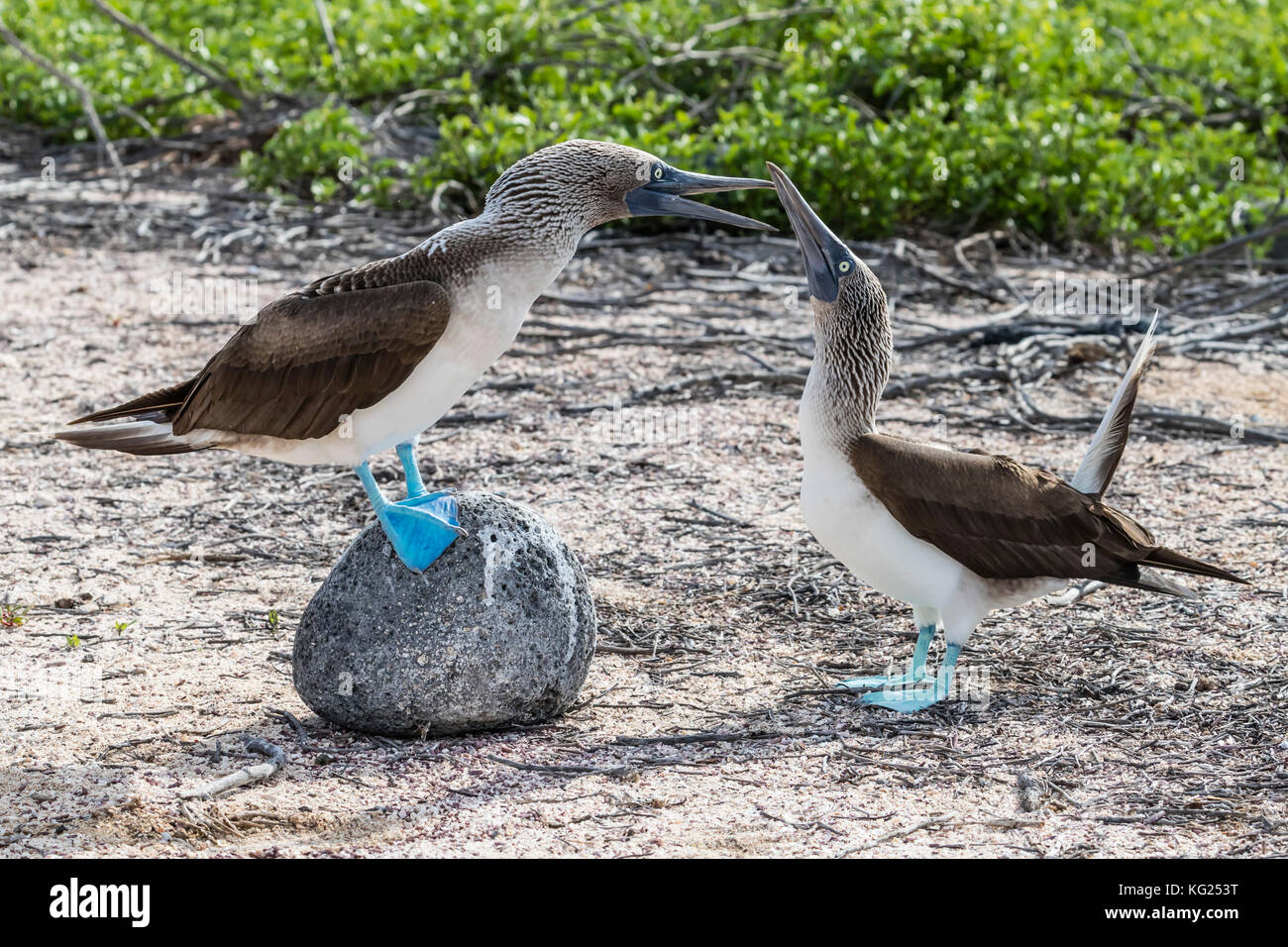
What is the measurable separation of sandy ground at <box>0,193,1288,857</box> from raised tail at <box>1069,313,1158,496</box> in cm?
62

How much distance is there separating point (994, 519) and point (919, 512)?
0.75ft

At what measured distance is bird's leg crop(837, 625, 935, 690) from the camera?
4.61 metres

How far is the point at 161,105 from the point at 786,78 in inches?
209

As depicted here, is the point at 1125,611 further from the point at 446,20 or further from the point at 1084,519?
the point at 446,20

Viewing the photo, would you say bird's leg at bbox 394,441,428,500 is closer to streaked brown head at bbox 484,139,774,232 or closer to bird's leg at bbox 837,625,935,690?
streaked brown head at bbox 484,139,774,232

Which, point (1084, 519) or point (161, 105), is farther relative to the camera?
point (161, 105)

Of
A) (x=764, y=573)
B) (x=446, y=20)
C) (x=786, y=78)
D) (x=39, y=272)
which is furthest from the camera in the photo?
(x=446, y=20)

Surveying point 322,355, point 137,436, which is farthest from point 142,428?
point 322,355

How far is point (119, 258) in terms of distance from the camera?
10.2 m

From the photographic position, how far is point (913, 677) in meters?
4.61

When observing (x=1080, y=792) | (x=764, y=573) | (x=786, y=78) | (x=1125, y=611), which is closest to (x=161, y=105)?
(x=786, y=78)
